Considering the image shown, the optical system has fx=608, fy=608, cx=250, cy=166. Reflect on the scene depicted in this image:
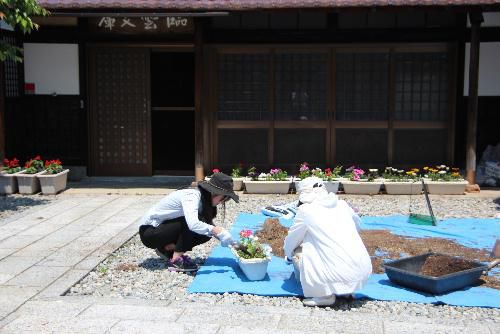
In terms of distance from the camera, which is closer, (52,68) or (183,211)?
(183,211)

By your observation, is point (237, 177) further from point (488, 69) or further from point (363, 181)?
point (488, 69)

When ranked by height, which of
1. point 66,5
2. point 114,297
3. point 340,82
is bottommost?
point 114,297

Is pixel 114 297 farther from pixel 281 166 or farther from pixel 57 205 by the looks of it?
pixel 281 166

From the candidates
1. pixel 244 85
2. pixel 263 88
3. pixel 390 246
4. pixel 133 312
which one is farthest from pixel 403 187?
pixel 133 312

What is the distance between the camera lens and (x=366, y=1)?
1038 cm

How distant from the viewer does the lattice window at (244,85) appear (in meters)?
12.0

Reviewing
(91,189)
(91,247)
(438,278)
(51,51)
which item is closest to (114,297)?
(91,247)

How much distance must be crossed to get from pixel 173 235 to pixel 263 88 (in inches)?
244

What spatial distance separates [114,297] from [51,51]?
8.00 metres

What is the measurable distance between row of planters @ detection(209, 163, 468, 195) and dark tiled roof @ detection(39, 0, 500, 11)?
9.50 ft

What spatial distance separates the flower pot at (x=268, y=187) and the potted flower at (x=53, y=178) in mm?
3421

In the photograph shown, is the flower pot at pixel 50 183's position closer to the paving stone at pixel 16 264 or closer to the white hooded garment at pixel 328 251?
the paving stone at pixel 16 264

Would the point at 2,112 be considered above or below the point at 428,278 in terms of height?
above

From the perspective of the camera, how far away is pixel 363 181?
11195 millimetres
